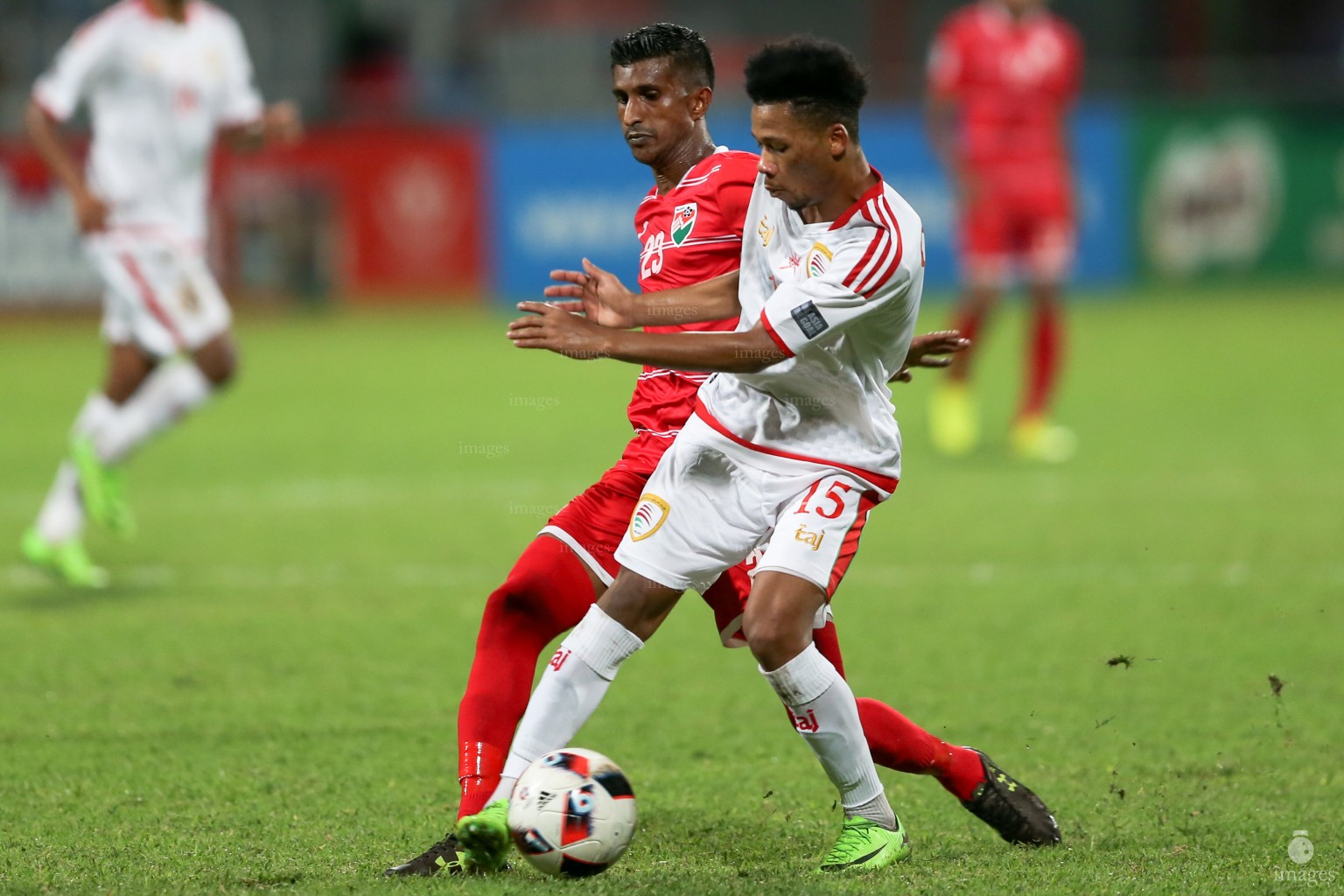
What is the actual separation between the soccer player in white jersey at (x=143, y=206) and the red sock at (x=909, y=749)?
12.8 ft

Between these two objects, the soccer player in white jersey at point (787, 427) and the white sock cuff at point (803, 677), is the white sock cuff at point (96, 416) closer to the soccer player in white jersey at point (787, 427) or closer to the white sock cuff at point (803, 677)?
the soccer player in white jersey at point (787, 427)

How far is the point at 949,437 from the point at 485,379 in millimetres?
4501

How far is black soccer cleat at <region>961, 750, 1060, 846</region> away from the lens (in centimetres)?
384

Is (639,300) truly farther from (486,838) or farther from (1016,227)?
(1016,227)

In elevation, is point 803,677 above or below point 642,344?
below

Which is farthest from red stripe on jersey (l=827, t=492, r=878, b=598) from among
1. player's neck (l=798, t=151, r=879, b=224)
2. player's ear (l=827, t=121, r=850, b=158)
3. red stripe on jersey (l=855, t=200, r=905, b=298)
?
player's ear (l=827, t=121, r=850, b=158)

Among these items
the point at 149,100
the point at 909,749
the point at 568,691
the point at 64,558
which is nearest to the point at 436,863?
the point at 568,691

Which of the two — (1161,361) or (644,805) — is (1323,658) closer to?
(644,805)

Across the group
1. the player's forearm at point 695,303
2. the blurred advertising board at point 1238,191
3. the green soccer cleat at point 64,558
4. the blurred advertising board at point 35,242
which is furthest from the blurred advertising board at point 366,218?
the player's forearm at point 695,303

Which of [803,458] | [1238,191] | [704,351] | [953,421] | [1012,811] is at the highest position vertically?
[704,351]

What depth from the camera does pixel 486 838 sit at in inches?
136

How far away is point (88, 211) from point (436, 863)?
13.8 feet

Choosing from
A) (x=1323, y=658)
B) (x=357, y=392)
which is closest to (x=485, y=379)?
(x=357, y=392)

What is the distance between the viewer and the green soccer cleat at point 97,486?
6750 millimetres
